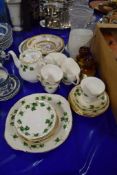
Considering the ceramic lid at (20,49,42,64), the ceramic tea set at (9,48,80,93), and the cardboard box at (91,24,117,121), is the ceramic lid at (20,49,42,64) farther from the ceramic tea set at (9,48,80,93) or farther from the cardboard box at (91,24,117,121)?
the cardboard box at (91,24,117,121)

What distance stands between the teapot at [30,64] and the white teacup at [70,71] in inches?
3.1

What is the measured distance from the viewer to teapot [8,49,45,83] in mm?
718

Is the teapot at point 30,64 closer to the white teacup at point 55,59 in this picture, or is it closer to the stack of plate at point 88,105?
the white teacup at point 55,59

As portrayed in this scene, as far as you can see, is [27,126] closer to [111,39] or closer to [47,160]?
[47,160]

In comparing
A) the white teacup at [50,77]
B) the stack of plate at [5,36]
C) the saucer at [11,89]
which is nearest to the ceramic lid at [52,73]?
the white teacup at [50,77]

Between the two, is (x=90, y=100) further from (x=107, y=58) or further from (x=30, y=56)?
(x=30, y=56)

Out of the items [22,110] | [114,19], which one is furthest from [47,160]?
[114,19]

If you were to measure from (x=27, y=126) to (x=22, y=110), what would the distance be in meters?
0.06

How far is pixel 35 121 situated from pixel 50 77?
0.16 m

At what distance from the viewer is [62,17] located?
40.0 inches

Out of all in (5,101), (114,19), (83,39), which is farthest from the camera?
(114,19)

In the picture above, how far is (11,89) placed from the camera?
29.2 inches

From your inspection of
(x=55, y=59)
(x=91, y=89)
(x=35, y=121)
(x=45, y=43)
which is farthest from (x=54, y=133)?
(x=45, y=43)

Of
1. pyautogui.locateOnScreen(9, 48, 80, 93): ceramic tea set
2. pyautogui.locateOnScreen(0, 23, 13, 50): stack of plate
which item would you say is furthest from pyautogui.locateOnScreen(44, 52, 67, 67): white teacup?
pyautogui.locateOnScreen(0, 23, 13, 50): stack of plate
